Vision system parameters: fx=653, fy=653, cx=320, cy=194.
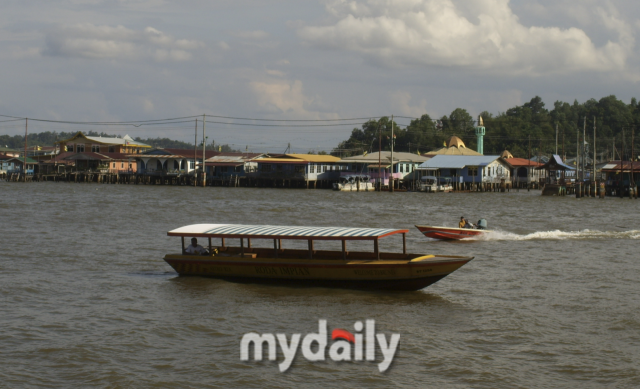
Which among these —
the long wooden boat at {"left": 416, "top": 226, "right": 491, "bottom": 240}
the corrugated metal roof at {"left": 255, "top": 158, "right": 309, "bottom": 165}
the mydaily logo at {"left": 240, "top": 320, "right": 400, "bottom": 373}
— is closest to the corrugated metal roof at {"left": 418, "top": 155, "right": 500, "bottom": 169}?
the corrugated metal roof at {"left": 255, "top": 158, "right": 309, "bottom": 165}

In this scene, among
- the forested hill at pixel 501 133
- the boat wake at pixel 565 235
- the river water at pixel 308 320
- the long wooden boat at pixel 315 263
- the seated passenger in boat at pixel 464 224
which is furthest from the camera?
the forested hill at pixel 501 133

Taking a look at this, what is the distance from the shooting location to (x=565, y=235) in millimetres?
28969

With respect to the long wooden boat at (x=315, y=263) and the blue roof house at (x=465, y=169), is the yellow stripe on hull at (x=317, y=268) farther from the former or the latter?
the blue roof house at (x=465, y=169)

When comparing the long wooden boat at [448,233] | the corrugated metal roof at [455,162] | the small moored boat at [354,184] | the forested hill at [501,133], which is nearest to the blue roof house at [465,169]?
the corrugated metal roof at [455,162]

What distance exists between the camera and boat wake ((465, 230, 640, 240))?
90.6ft

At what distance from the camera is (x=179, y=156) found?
88625 millimetres

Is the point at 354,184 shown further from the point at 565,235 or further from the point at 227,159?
the point at 565,235

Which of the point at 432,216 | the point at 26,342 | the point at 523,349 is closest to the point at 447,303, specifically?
the point at 523,349

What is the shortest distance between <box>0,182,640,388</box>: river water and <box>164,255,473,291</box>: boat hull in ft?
0.96

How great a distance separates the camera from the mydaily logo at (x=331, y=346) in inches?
440

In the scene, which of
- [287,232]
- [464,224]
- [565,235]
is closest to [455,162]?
[565,235]

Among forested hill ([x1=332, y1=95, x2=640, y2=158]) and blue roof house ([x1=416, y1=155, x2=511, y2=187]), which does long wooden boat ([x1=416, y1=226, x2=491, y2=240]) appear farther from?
forested hill ([x1=332, y1=95, x2=640, y2=158])

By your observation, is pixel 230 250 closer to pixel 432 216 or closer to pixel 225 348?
pixel 225 348

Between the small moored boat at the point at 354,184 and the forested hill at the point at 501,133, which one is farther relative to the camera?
the forested hill at the point at 501,133
